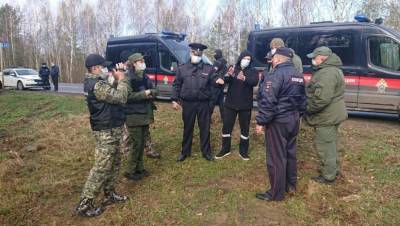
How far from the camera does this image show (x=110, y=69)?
5074 mm

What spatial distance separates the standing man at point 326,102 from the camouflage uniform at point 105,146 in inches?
104

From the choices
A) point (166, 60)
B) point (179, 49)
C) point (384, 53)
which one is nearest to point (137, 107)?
point (384, 53)

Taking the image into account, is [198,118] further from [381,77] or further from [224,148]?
[381,77]

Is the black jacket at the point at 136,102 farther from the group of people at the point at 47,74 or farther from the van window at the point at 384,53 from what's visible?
the group of people at the point at 47,74

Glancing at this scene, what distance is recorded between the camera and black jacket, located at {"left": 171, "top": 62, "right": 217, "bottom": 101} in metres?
6.52

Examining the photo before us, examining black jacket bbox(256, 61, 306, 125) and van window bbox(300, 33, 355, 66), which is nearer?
black jacket bbox(256, 61, 306, 125)

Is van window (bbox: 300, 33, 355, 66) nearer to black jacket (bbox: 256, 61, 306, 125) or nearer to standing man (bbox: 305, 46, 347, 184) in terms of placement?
standing man (bbox: 305, 46, 347, 184)

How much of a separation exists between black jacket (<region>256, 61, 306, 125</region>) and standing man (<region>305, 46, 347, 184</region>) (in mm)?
507

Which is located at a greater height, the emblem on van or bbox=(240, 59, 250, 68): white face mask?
bbox=(240, 59, 250, 68): white face mask

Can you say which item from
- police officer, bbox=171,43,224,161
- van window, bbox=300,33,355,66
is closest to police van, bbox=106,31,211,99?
van window, bbox=300,33,355,66

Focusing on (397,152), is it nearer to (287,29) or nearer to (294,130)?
(294,130)

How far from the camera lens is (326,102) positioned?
5.29m

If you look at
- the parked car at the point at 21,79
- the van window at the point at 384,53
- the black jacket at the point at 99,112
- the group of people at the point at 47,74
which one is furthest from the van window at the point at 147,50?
the parked car at the point at 21,79

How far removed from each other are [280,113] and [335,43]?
5.75 metres
